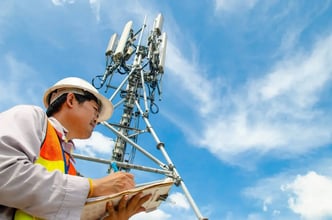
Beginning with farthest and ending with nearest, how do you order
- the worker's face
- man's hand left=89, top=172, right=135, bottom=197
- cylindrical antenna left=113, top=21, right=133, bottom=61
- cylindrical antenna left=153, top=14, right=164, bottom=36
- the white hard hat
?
cylindrical antenna left=153, top=14, right=164, bottom=36 → cylindrical antenna left=113, top=21, right=133, bottom=61 → the white hard hat → the worker's face → man's hand left=89, top=172, right=135, bottom=197

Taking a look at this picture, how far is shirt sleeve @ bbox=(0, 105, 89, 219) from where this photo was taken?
1.26m

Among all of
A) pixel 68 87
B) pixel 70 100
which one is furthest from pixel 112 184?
pixel 68 87

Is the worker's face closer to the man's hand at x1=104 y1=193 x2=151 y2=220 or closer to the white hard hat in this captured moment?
the white hard hat

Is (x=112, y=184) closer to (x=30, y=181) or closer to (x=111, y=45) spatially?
(x=30, y=181)

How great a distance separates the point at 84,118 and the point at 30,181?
83 centimetres

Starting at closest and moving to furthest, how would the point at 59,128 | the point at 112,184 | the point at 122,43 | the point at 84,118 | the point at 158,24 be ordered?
the point at 112,184 → the point at 59,128 → the point at 84,118 → the point at 122,43 → the point at 158,24

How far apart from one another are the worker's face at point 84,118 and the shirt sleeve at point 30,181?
1.86ft

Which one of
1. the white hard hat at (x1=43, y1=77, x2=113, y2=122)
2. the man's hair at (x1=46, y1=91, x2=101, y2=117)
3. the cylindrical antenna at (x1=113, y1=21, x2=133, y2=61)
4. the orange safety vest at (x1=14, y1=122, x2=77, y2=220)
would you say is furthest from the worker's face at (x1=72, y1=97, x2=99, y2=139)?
the cylindrical antenna at (x1=113, y1=21, x2=133, y2=61)

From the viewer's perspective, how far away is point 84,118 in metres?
2.08

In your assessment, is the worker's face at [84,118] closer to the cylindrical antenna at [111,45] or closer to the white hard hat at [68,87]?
the white hard hat at [68,87]

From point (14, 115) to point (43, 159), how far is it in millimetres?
240

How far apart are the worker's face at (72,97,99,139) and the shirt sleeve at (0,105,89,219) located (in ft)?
1.86

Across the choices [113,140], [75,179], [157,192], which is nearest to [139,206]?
[157,192]

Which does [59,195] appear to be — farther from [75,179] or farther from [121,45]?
[121,45]
